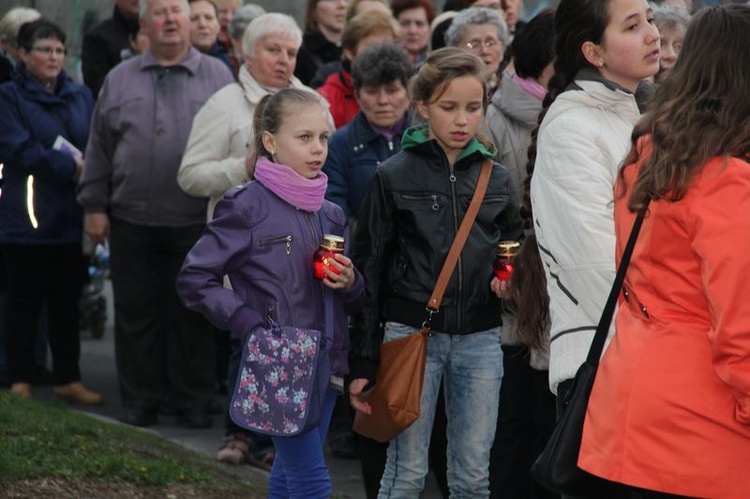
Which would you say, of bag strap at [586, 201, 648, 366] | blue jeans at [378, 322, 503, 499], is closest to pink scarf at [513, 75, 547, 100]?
blue jeans at [378, 322, 503, 499]

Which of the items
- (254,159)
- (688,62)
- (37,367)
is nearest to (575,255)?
(688,62)

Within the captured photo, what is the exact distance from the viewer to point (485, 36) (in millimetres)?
8648

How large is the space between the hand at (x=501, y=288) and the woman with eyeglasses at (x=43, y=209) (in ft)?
14.0

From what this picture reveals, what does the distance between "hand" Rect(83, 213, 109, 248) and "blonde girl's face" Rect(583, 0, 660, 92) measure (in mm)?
4508

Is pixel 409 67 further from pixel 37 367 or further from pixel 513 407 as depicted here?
pixel 37 367

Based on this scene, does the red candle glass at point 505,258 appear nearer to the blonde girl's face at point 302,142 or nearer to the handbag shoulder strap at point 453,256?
the handbag shoulder strap at point 453,256

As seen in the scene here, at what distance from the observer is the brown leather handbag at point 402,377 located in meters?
5.66

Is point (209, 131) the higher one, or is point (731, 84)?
point (731, 84)

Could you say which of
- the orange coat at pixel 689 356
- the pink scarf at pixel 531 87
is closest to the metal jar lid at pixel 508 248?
the pink scarf at pixel 531 87

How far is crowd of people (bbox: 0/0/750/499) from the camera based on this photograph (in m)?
3.84

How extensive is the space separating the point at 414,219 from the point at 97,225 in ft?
12.0

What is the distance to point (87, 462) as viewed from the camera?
6.76 metres

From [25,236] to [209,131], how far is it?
164 cm

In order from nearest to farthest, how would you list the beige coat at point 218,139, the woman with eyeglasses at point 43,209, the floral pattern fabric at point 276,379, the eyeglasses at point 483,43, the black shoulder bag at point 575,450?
the black shoulder bag at point 575,450
the floral pattern fabric at point 276,379
the beige coat at point 218,139
the eyeglasses at point 483,43
the woman with eyeglasses at point 43,209
